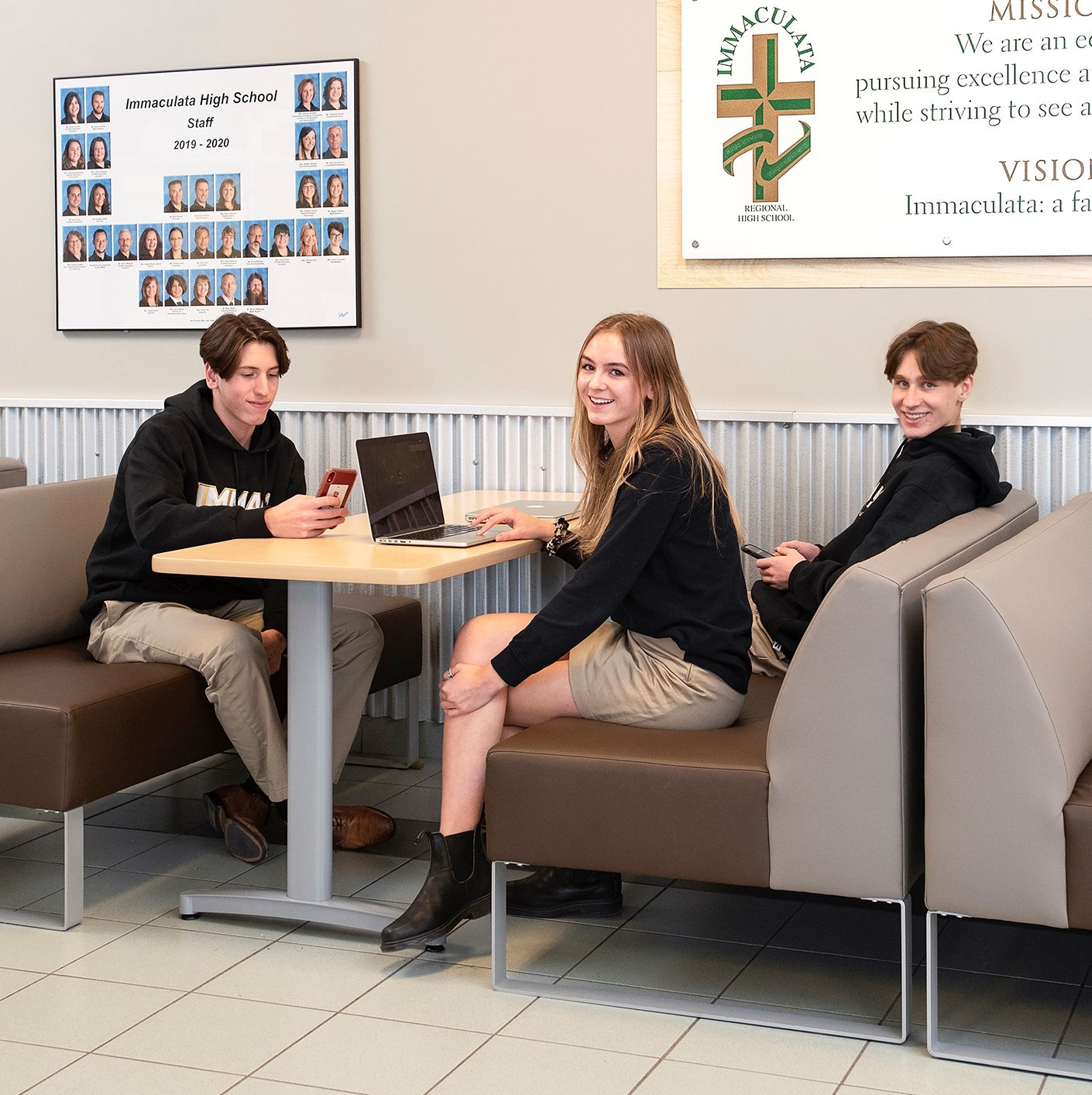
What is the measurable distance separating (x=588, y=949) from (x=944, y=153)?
6.94 feet

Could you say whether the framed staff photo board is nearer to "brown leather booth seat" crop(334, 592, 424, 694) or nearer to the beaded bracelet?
"brown leather booth seat" crop(334, 592, 424, 694)

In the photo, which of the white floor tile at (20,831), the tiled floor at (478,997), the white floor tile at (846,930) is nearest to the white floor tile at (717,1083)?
the tiled floor at (478,997)

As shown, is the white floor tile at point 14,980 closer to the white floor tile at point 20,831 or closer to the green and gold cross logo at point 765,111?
the white floor tile at point 20,831

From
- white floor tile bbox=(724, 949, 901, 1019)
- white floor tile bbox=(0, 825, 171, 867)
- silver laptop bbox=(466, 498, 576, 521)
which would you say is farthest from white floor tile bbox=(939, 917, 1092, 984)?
white floor tile bbox=(0, 825, 171, 867)

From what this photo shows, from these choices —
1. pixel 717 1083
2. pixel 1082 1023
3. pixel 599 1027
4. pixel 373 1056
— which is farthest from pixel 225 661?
pixel 1082 1023

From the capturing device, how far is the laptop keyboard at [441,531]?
3.17m

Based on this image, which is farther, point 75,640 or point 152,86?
point 152,86

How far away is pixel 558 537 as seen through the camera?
3.22 metres

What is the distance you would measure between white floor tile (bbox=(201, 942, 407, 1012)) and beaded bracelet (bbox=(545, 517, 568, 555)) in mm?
914

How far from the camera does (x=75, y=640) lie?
370cm

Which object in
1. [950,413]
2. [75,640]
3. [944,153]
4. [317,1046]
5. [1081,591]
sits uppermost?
[944,153]

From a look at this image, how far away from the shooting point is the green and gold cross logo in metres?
3.77

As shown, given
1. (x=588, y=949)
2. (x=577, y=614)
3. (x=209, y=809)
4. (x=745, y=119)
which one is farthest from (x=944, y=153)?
(x=209, y=809)

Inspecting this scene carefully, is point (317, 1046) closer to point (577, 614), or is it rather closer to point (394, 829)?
point (577, 614)
